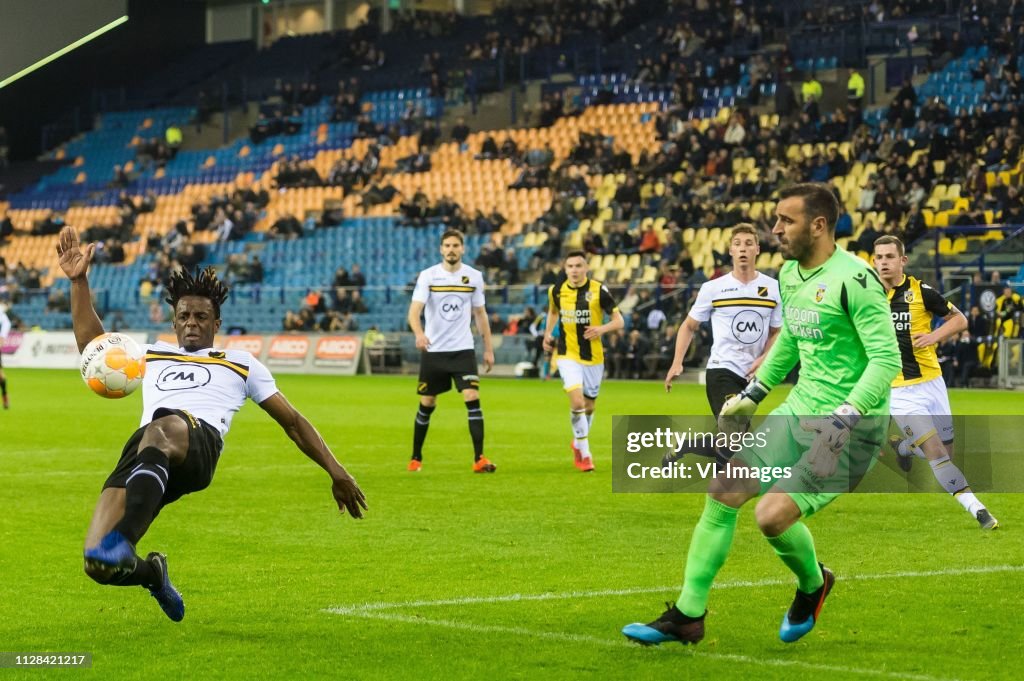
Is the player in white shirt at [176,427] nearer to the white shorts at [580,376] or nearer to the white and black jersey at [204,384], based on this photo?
the white and black jersey at [204,384]

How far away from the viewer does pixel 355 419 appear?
2303 centimetres

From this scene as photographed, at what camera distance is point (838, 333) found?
277 inches

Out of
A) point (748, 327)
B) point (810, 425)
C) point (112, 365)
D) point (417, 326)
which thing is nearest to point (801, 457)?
point (810, 425)

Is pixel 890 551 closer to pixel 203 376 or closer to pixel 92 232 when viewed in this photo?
pixel 203 376

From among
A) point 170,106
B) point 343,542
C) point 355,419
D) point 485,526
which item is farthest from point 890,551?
point 170,106

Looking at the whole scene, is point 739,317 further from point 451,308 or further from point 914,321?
point 451,308

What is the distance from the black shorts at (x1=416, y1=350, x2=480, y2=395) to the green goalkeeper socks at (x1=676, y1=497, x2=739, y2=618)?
8985 mm

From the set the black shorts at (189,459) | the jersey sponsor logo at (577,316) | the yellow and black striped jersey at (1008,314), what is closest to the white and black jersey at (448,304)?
the jersey sponsor logo at (577,316)

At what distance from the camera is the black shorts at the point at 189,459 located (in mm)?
6930

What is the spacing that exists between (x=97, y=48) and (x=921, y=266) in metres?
38.5

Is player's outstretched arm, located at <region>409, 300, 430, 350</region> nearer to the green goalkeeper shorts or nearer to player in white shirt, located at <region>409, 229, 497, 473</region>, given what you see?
player in white shirt, located at <region>409, 229, 497, 473</region>

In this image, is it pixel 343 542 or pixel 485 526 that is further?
pixel 485 526

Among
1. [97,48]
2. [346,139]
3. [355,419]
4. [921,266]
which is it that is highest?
[97,48]

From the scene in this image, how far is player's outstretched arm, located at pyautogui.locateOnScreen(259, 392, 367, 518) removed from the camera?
712cm
